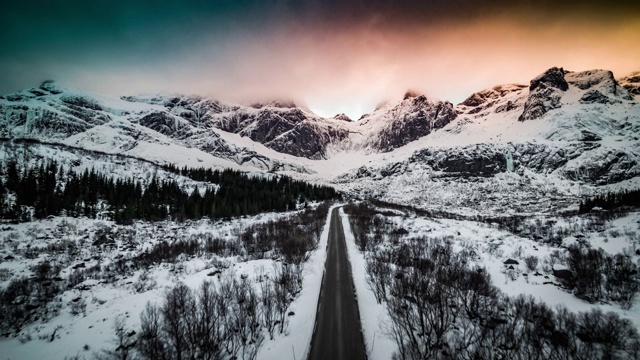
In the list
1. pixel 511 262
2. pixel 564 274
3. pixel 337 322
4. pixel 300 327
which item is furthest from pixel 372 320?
pixel 511 262

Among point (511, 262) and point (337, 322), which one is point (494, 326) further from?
point (511, 262)

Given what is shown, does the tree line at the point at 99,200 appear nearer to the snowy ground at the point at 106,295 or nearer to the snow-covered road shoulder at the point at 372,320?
the snowy ground at the point at 106,295

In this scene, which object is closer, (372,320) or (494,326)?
(494,326)

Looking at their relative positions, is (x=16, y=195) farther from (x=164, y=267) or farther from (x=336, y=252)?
(x=336, y=252)

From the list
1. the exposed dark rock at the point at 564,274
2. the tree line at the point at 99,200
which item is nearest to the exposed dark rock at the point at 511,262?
the exposed dark rock at the point at 564,274

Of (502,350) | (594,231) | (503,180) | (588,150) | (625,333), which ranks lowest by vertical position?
(502,350)

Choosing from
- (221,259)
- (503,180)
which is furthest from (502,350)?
(503,180)

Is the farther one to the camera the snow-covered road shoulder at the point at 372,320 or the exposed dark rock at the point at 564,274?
the exposed dark rock at the point at 564,274

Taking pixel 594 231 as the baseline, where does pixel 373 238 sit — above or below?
below
